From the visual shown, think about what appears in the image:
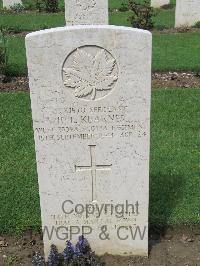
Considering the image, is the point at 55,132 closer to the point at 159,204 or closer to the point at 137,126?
the point at 137,126

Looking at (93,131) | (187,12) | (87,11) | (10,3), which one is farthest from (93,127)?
(10,3)

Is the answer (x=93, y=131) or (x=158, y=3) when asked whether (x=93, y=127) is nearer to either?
(x=93, y=131)

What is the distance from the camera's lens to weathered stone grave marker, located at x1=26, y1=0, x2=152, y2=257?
3.58 metres

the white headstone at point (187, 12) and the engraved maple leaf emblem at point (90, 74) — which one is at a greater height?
the engraved maple leaf emblem at point (90, 74)

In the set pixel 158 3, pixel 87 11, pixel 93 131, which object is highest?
pixel 87 11

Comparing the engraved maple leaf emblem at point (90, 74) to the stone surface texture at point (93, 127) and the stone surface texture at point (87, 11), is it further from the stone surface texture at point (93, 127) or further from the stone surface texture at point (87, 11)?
the stone surface texture at point (87, 11)

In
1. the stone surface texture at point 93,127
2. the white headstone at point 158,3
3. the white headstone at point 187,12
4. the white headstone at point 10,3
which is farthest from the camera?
the white headstone at point 10,3

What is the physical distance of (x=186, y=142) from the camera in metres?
6.48

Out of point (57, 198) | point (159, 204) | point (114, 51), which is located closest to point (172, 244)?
point (159, 204)

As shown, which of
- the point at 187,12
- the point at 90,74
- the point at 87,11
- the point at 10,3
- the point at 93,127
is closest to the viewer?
the point at 90,74

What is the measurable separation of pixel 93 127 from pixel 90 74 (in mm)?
442

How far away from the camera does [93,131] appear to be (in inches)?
152

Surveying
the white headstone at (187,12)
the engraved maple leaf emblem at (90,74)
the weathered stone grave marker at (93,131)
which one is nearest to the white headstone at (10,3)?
the white headstone at (187,12)

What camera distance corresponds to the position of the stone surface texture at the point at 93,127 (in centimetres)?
358
